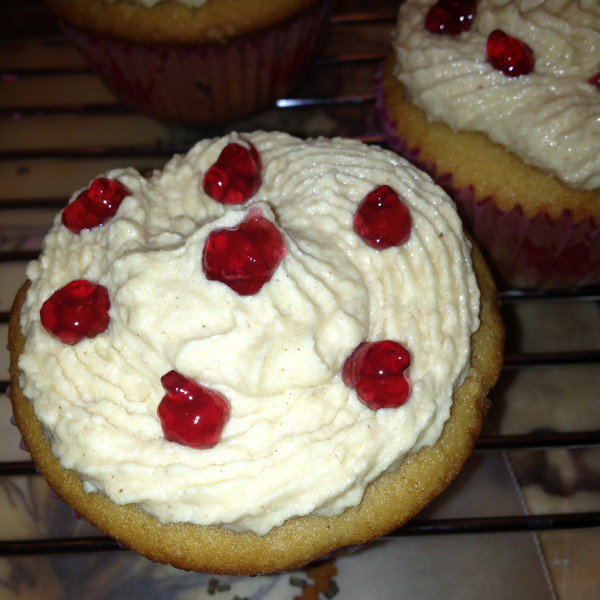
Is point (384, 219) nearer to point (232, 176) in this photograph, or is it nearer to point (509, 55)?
point (232, 176)

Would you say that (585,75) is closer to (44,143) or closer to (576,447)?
(576,447)

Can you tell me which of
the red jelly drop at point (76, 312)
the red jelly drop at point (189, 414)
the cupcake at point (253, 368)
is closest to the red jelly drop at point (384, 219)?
the cupcake at point (253, 368)

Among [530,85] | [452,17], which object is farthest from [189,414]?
[452,17]

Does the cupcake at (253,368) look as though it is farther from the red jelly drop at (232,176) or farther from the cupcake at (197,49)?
the cupcake at (197,49)

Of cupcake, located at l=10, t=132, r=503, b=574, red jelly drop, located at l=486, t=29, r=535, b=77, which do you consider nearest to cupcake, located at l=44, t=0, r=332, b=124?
red jelly drop, located at l=486, t=29, r=535, b=77

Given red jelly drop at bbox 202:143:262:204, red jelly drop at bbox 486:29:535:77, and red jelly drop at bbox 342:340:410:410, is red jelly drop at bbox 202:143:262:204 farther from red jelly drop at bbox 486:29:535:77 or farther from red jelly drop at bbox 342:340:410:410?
red jelly drop at bbox 486:29:535:77
